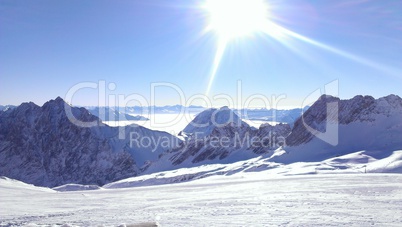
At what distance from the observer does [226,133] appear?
158375mm

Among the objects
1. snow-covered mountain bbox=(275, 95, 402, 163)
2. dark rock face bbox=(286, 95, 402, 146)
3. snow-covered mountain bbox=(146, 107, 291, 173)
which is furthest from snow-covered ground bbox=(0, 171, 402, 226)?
snow-covered mountain bbox=(146, 107, 291, 173)

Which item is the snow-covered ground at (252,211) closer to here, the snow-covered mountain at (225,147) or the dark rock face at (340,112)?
the dark rock face at (340,112)

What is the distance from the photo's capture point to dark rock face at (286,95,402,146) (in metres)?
98.2

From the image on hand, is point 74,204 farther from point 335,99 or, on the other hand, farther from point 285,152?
point 335,99

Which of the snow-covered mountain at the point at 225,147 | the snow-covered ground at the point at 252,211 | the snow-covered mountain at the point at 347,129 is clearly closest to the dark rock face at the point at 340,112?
the snow-covered mountain at the point at 347,129

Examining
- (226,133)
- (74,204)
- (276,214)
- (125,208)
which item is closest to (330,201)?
(276,214)

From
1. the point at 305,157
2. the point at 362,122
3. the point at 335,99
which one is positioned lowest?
the point at 305,157

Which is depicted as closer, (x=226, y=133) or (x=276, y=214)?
(x=276, y=214)

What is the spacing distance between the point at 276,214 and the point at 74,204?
582 inches

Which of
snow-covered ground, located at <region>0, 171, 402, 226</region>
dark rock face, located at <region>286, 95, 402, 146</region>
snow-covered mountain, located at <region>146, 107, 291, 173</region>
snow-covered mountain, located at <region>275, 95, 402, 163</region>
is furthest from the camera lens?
snow-covered mountain, located at <region>146, 107, 291, 173</region>

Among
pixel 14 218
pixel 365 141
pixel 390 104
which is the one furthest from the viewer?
pixel 390 104

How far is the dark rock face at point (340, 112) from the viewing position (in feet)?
322

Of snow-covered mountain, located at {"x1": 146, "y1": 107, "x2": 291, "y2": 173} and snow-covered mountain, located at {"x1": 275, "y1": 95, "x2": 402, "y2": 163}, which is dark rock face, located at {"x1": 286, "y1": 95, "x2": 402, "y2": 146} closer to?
snow-covered mountain, located at {"x1": 275, "y1": 95, "x2": 402, "y2": 163}

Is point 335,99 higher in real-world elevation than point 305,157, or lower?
higher
